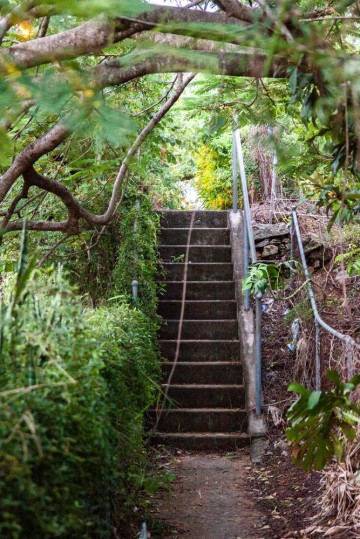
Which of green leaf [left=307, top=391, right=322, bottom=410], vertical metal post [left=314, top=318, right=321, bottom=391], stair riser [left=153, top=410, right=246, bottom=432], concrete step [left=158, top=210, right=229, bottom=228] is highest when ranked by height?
concrete step [left=158, top=210, right=229, bottom=228]

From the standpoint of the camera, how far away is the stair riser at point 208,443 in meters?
6.23

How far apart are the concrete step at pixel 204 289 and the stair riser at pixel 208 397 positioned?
1404mm

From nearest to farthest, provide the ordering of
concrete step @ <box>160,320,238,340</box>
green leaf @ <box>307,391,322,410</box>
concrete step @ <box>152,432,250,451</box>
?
green leaf @ <box>307,391,322,410</box>, concrete step @ <box>152,432,250,451</box>, concrete step @ <box>160,320,238,340</box>

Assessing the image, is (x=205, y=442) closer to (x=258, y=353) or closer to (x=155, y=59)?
(x=258, y=353)

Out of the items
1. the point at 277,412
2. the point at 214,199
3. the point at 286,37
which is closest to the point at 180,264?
the point at 277,412

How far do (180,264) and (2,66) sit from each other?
5.50m

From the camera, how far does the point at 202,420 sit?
6.47 meters

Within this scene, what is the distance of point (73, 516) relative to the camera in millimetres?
1971

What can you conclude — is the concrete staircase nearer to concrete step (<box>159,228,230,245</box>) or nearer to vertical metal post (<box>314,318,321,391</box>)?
concrete step (<box>159,228,230,245</box>)

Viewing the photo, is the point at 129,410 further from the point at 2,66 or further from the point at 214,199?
the point at 214,199

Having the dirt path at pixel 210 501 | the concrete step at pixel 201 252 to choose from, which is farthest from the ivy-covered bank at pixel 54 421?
the concrete step at pixel 201 252

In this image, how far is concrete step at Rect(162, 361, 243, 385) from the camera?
6.92 meters

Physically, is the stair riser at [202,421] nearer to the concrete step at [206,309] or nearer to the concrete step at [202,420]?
the concrete step at [202,420]

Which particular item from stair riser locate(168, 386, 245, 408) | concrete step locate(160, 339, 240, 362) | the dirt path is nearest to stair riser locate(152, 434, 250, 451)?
the dirt path
